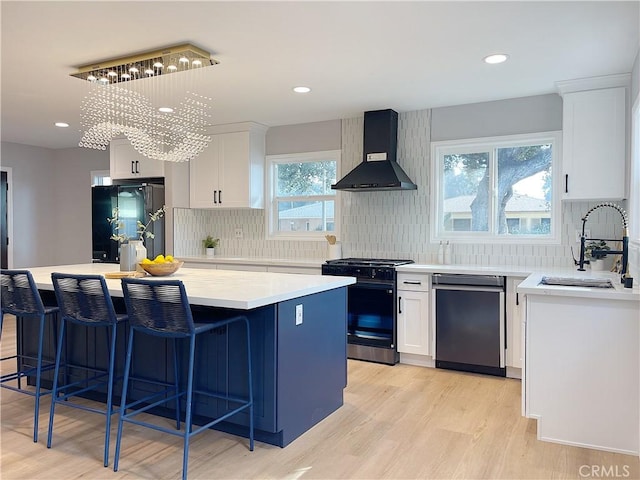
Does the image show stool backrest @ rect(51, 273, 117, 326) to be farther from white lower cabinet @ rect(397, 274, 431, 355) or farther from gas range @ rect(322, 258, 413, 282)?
white lower cabinet @ rect(397, 274, 431, 355)

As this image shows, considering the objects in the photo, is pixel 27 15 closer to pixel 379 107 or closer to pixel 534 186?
pixel 379 107

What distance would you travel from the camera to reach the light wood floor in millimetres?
2477

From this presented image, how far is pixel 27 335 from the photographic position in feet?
12.4

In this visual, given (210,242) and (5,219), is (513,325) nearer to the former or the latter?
(210,242)

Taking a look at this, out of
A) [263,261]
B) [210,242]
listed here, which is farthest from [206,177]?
[263,261]

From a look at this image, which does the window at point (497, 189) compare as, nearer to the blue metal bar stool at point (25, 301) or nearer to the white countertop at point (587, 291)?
the white countertop at point (587, 291)

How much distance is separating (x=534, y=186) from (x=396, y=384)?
2211mm

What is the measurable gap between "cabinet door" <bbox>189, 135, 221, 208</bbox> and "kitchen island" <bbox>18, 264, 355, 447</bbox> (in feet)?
8.28

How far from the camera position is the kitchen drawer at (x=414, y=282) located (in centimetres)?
438

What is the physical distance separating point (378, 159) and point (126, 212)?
311 cm

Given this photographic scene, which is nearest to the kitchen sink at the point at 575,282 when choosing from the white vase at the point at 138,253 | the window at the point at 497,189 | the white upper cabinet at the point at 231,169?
the window at the point at 497,189

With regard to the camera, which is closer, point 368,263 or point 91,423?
point 91,423

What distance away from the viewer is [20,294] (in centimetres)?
306

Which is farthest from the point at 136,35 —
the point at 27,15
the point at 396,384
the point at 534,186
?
the point at 534,186
